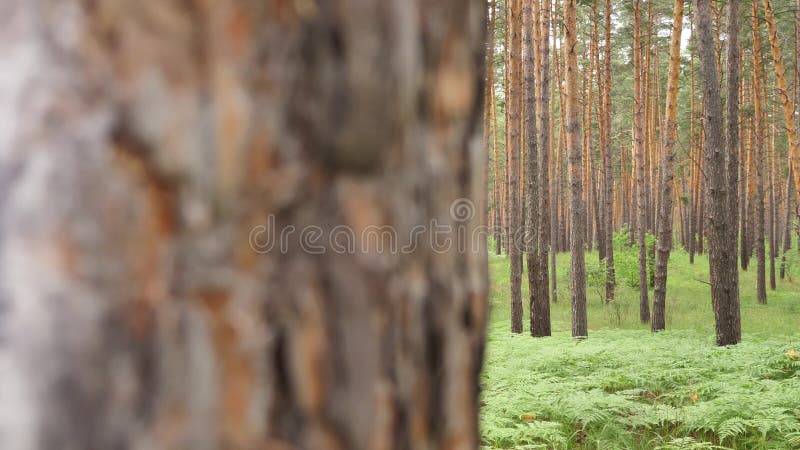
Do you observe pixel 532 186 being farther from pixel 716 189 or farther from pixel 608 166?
pixel 608 166

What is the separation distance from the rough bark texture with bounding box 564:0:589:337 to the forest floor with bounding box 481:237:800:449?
575 millimetres

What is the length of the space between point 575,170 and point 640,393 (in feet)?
15.5

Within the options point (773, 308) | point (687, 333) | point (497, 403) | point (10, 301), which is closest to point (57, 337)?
point (10, 301)

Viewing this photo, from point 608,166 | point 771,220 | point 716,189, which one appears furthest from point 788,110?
point 771,220

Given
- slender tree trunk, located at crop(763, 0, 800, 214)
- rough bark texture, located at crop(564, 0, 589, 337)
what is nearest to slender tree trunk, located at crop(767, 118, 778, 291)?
slender tree trunk, located at crop(763, 0, 800, 214)

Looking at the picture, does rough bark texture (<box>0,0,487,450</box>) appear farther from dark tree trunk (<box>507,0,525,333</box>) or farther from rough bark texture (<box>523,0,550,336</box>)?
dark tree trunk (<box>507,0,525,333</box>)

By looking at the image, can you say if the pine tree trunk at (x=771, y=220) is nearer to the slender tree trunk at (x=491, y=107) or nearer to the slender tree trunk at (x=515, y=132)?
the slender tree trunk at (x=491, y=107)

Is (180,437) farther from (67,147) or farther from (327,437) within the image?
(67,147)

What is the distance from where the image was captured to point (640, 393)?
19.6 feet

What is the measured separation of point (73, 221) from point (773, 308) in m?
16.9

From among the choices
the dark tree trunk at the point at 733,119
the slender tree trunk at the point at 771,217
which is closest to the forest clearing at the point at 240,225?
the dark tree trunk at the point at 733,119

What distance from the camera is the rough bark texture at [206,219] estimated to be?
45 centimetres

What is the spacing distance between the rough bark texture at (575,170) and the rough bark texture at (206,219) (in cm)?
968

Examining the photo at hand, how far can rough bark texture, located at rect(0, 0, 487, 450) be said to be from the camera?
454mm
